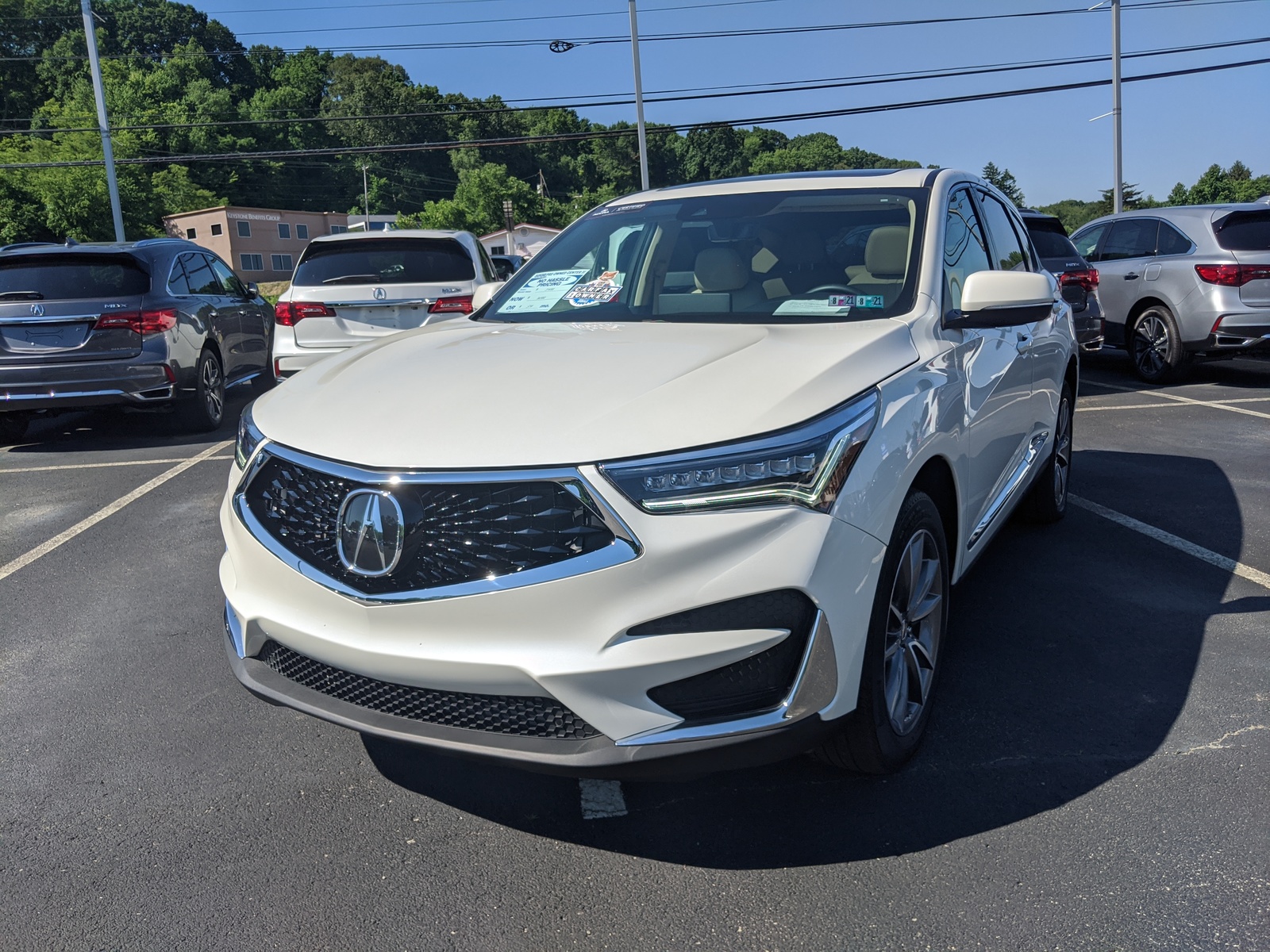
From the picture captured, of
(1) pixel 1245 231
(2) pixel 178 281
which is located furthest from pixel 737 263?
(1) pixel 1245 231

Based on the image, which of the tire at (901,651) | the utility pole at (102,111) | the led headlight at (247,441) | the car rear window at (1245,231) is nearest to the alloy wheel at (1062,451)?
the tire at (901,651)

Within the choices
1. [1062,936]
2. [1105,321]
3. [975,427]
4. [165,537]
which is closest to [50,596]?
[165,537]

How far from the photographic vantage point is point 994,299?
3.15m

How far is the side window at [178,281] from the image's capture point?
8570mm

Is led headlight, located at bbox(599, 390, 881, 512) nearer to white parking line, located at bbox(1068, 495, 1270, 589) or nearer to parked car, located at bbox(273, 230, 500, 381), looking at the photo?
white parking line, located at bbox(1068, 495, 1270, 589)

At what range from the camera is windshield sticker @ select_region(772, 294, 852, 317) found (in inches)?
128

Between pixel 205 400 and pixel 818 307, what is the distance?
7.01m

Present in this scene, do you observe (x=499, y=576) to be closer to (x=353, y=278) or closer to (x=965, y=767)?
(x=965, y=767)

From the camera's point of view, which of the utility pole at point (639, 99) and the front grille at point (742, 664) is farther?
the utility pole at point (639, 99)

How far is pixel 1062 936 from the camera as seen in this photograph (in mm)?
2223

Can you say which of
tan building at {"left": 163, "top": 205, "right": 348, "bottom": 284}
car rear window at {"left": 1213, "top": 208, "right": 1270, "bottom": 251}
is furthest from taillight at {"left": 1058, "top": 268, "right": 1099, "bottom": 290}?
tan building at {"left": 163, "top": 205, "right": 348, "bottom": 284}

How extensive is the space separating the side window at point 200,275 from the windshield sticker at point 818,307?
7119 millimetres

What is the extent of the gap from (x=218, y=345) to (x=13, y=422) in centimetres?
177

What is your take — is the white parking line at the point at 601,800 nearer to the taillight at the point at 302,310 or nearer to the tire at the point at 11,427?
the taillight at the point at 302,310
